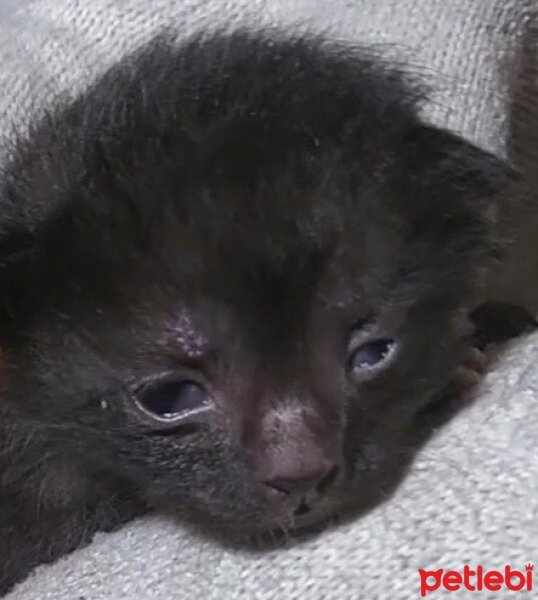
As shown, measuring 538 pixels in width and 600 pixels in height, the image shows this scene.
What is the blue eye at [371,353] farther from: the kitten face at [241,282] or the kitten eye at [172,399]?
the kitten eye at [172,399]

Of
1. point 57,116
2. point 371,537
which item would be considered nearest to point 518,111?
point 57,116

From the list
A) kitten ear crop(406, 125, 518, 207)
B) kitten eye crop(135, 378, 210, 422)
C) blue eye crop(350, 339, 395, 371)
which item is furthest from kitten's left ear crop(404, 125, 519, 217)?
kitten eye crop(135, 378, 210, 422)

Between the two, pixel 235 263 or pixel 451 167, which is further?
pixel 451 167

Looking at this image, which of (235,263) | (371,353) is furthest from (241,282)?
(371,353)

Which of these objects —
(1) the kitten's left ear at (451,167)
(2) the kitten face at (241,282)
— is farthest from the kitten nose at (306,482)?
(1) the kitten's left ear at (451,167)

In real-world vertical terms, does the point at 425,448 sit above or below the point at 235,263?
below

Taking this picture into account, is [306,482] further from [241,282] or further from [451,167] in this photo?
[451,167]

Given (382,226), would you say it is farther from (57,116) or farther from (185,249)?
(57,116)
